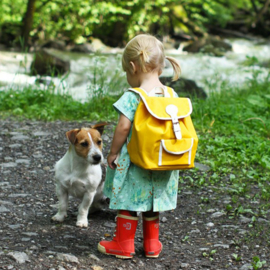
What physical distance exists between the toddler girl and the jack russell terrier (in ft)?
1.05

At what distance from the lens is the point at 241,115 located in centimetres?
730

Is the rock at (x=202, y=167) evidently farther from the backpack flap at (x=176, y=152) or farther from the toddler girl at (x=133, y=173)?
the backpack flap at (x=176, y=152)

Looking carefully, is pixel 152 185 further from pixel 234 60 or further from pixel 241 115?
pixel 234 60

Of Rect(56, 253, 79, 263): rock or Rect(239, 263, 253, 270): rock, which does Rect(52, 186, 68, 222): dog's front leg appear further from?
Rect(239, 263, 253, 270): rock

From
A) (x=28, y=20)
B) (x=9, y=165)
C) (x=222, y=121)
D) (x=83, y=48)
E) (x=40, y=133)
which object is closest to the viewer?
(x=9, y=165)

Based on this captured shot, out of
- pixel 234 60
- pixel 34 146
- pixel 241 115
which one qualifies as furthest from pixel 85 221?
pixel 234 60

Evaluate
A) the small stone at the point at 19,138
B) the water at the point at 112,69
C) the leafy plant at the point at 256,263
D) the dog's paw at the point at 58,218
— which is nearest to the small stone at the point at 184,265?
the leafy plant at the point at 256,263

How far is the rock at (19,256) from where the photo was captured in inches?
123

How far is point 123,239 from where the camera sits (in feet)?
11.3

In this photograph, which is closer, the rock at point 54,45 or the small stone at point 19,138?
the small stone at point 19,138

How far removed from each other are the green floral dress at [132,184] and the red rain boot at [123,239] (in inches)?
5.3

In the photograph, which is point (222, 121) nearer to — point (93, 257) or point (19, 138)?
point (19, 138)

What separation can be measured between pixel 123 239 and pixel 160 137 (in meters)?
0.88

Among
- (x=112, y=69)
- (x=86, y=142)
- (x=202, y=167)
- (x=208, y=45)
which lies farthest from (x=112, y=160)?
(x=208, y=45)
